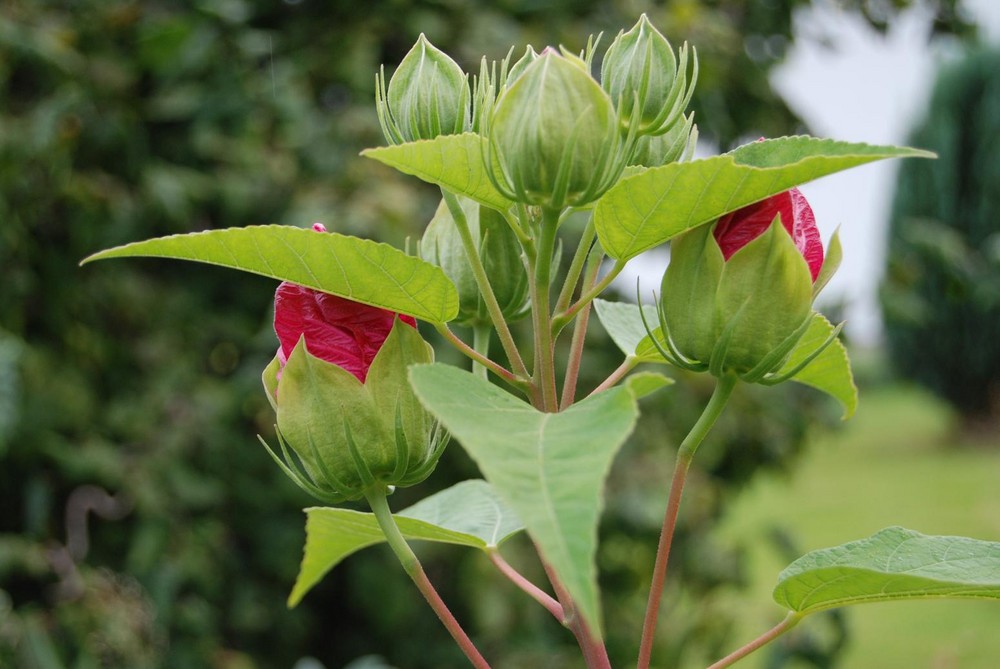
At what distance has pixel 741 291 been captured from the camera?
420mm

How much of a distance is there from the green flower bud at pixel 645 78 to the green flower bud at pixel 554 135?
0.16ft

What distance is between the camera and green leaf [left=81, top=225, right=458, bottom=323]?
42 centimetres

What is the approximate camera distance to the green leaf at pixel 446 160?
41 centimetres

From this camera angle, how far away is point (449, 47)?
1.88 metres

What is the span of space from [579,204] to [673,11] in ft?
5.35

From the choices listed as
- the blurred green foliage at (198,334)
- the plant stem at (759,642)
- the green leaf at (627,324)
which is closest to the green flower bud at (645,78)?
the green leaf at (627,324)

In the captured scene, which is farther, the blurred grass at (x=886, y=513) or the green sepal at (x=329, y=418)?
the blurred grass at (x=886, y=513)

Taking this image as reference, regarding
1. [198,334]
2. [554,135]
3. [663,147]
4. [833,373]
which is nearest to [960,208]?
[198,334]

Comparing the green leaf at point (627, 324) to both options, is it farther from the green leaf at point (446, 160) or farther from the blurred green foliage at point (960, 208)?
the blurred green foliage at point (960, 208)

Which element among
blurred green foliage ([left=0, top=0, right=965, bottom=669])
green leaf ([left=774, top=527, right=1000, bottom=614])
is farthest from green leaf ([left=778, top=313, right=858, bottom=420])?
blurred green foliage ([left=0, top=0, right=965, bottom=669])

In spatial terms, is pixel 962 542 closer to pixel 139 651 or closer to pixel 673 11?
pixel 139 651

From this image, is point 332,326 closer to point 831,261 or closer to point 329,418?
point 329,418

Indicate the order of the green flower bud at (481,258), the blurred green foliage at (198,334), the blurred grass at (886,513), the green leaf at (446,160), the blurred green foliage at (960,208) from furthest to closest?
the blurred green foliage at (960,208), the blurred grass at (886,513), the blurred green foliage at (198,334), the green flower bud at (481,258), the green leaf at (446,160)

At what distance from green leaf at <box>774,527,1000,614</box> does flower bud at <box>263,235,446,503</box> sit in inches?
6.7
